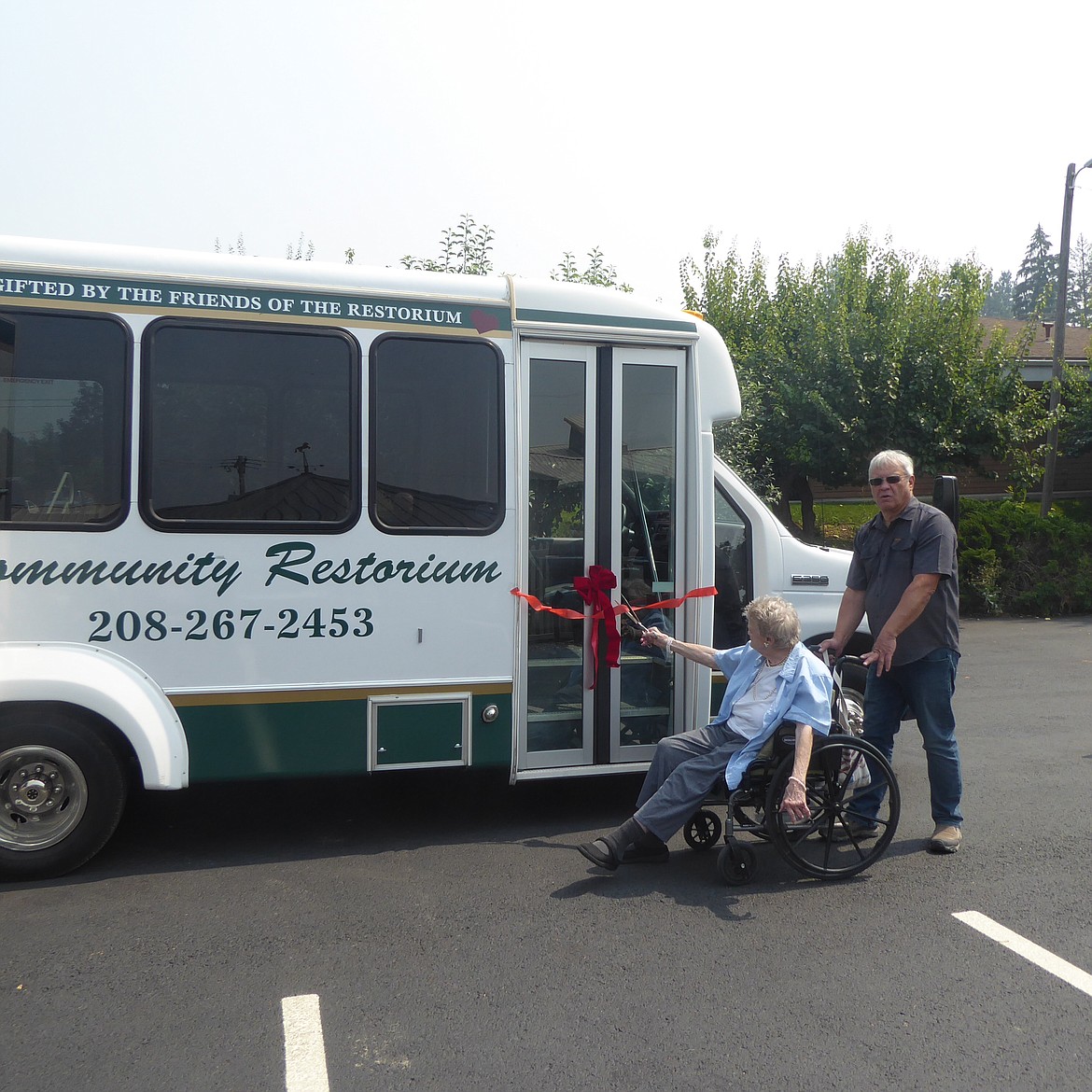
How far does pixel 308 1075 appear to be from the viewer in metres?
3.18

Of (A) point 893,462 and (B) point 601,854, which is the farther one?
(A) point 893,462

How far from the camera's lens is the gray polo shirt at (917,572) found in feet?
16.9

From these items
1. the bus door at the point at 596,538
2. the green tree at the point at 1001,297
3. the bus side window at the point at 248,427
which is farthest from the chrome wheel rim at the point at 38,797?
the green tree at the point at 1001,297

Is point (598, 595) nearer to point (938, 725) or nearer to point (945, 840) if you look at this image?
point (938, 725)

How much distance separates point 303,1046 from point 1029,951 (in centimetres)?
271

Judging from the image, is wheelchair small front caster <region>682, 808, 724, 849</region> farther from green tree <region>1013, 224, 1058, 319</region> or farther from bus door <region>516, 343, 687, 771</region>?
green tree <region>1013, 224, 1058, 319</region>

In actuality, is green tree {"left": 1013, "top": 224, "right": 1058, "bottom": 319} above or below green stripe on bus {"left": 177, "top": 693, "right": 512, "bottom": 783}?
above

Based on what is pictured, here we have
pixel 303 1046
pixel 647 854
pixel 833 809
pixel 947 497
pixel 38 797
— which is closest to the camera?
pixel 303 1046

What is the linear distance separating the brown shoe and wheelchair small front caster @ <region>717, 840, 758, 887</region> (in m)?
1.08

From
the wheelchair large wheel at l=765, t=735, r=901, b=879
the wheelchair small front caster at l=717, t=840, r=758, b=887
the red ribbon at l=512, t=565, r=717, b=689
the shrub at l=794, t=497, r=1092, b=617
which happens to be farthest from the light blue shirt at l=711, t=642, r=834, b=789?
the shrub at l=794, t=497, r=1092, b=617

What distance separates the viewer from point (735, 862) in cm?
473

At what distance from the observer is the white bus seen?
15.5 feet

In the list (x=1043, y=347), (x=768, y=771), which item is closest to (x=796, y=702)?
(x=768, y=771)

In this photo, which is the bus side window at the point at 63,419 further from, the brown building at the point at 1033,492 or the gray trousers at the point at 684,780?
the brown building at the point at 1033,492
